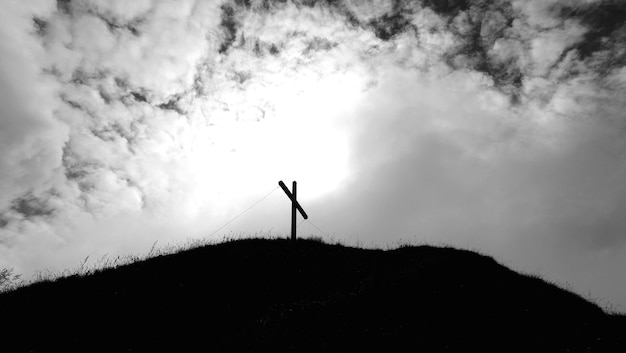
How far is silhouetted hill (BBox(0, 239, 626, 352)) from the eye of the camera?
11.9 meters

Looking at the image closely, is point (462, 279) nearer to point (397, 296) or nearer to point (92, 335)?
point (397, 296)

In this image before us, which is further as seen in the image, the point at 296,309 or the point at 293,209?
the point at 293,209

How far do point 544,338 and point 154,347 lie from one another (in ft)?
41.2

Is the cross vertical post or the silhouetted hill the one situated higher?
the cross vertical post

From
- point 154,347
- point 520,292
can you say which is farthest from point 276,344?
point 520,292

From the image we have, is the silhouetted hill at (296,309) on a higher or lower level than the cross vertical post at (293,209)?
lower

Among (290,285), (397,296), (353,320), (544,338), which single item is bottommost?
(544,338)

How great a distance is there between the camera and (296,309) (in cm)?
1438

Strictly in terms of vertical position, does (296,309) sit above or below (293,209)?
below

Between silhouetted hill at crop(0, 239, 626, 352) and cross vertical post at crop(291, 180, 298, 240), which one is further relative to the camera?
cross vertical post at crop(291, 180, 298, 240)

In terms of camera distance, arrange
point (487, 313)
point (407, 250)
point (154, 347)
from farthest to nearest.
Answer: point (407, 250)
point (487, 313)
point (154, 347)

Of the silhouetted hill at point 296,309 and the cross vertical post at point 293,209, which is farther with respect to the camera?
the cross vertical post at point 293,209

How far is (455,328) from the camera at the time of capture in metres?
12.8

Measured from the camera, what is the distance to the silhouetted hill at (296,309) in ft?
38.9
